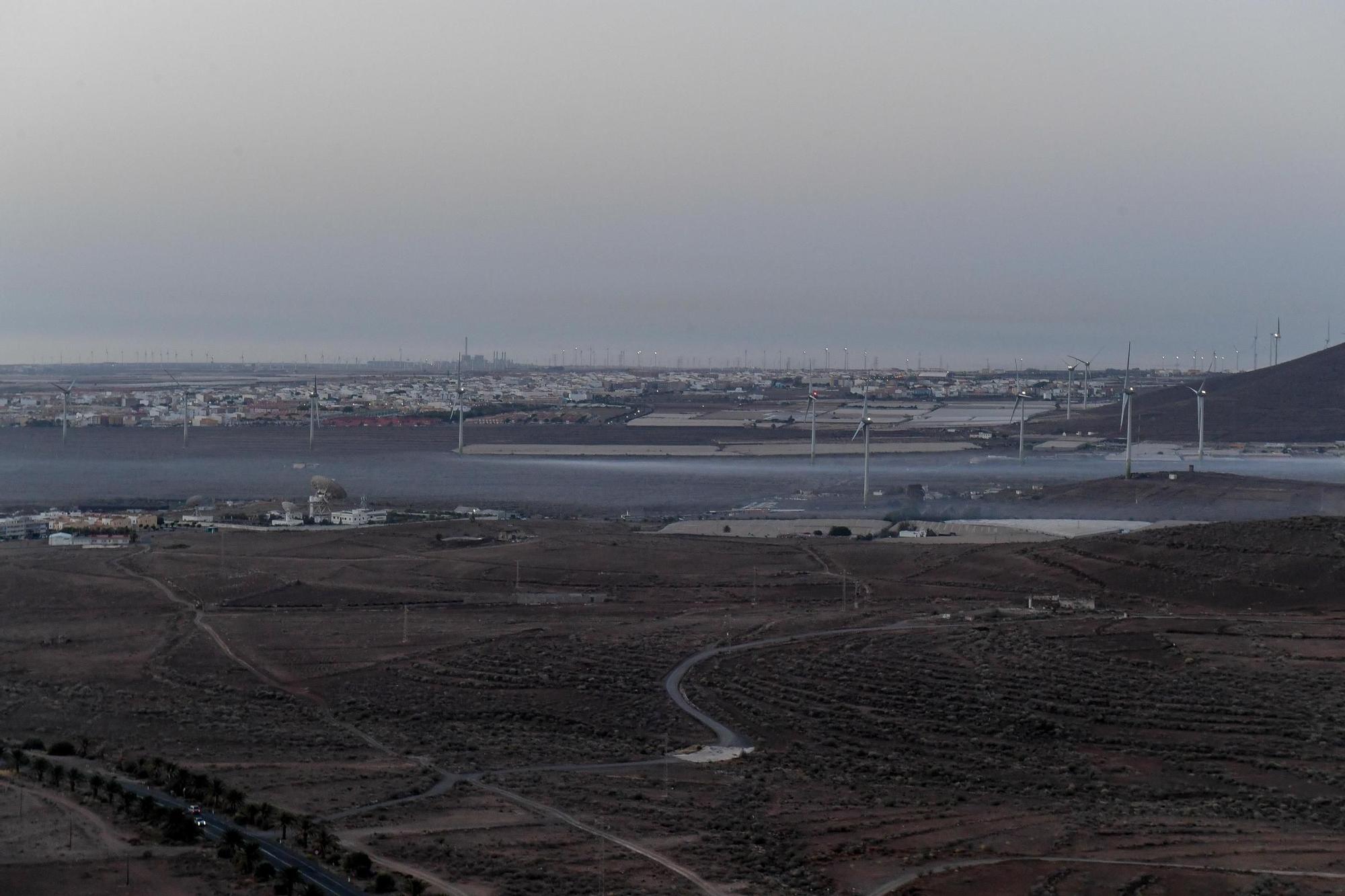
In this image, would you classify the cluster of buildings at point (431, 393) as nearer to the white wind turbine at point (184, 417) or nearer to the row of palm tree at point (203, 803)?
the white wind turbine at point (184, 417)

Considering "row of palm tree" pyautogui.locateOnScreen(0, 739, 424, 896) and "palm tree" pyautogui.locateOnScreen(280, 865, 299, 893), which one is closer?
"palm tree" pyautogui.locateOnScreen(280, 865, 299, 893)

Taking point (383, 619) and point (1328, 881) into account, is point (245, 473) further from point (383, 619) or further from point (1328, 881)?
point (1328, 881)

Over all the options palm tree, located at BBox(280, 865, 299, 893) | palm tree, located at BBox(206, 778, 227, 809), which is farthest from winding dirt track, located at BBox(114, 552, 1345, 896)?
palm tree, located at BBox(206, 778, 227, 809)

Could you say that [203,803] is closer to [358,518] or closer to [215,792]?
[215,792]

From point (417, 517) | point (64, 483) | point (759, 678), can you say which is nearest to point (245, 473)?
point (64, 483)

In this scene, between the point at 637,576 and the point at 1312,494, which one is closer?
the point at 637,576

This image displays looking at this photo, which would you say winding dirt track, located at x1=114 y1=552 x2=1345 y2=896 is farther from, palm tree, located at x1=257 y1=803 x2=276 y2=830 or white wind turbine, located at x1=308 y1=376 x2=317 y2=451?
white wind turbine, located at x1=308 y1=376 x2=317 y2=451
